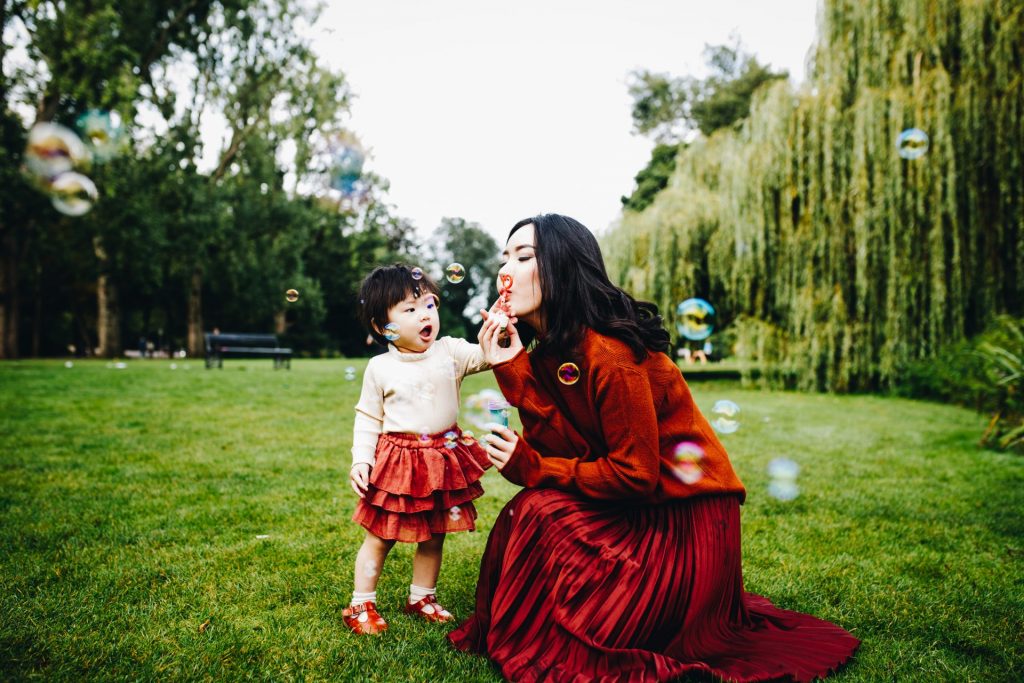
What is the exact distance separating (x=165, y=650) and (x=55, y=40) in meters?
18.7

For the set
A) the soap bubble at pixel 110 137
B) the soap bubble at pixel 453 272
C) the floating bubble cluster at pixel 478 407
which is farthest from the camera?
the soap bubble at pixel 110 137

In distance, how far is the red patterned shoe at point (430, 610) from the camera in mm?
2805

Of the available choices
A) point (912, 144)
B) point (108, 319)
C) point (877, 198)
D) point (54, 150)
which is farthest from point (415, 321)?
point (108, 319)

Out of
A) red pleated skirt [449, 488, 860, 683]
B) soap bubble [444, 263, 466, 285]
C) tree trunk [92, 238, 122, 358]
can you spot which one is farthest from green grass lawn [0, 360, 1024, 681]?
tree trunk [92, 238, 122, 358]

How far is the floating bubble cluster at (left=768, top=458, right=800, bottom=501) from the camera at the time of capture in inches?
201

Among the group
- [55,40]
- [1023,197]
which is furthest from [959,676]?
[55,40]

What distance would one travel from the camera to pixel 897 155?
10594 millimetres

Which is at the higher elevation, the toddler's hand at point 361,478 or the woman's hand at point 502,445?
the woman's hand at point 502,445

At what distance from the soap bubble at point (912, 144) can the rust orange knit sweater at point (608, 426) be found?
9768mm

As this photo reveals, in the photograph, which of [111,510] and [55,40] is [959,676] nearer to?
[111,510]

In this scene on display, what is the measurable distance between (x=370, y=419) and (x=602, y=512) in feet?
3.37

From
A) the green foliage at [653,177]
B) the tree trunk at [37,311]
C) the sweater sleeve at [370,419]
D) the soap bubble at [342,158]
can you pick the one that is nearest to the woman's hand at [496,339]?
the sweater sleeve at [370,419]

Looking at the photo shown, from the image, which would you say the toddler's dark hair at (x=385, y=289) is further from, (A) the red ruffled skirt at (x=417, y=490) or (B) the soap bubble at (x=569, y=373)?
(B) the soap bubble at (x=569, y=373)

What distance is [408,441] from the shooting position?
2.76 m
